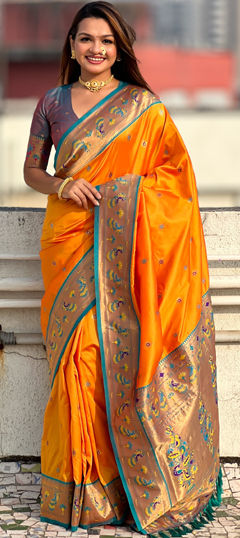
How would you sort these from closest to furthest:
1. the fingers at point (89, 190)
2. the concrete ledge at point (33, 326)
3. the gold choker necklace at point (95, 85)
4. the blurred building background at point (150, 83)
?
the fingers at point (89, 190) < the gold choker necklace at point (95, 85) < the concrete ledge at point (33, 326) < the blurred building background at point (150, 83)

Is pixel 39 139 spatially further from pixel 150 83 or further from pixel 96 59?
pixel 150 83

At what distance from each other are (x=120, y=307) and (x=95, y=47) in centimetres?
85

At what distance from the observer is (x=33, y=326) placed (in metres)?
3.32

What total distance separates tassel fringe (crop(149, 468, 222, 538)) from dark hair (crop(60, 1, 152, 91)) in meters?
1.44

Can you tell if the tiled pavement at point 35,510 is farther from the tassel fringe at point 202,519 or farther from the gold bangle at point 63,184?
the gold bangle at point 63,184

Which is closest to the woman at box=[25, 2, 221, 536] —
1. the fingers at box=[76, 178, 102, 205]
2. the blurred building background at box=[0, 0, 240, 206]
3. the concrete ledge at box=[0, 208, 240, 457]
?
the fingers at box=[76, 178, 102, 205]

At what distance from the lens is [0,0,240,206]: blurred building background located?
57.3 feet

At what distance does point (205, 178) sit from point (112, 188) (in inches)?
574

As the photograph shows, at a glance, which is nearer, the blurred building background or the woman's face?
the woman's face

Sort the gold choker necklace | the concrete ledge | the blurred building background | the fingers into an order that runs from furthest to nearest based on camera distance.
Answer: the blurred building background, the concrete ledge, the gold choker necklace, the fingers

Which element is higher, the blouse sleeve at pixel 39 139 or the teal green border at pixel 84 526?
the blouse sleeve at pixel 39 139

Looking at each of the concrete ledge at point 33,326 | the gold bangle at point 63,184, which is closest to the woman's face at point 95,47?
the gold bangle at point 63,184

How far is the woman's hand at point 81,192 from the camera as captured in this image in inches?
109

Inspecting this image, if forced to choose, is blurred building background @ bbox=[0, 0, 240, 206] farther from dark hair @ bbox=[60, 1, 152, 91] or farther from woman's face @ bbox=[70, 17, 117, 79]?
woman's face @ bbox=[70, 17, 117, 79]
